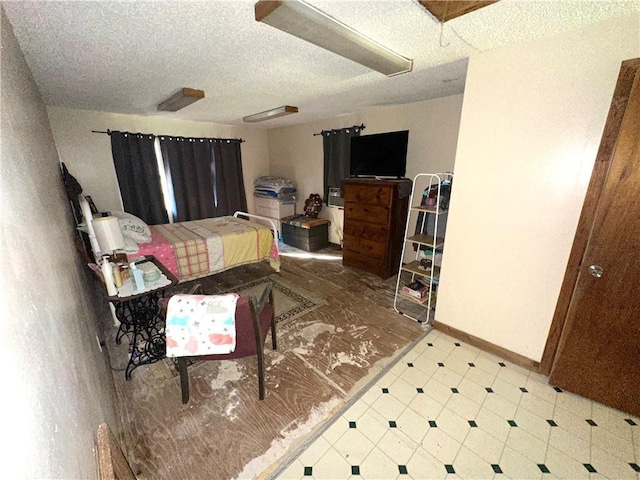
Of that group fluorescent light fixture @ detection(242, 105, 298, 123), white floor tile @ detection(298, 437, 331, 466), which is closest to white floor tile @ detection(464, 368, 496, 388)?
white floor tile @ detection(298, 437, 331, 466)

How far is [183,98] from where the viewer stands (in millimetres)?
2516

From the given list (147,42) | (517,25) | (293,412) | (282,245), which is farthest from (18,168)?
(282,245)

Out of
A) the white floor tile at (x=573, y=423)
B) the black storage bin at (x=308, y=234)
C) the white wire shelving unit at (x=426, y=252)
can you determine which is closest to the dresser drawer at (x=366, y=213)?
the white wire shelving unit at (x=426, y=252)

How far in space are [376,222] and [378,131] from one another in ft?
4.73

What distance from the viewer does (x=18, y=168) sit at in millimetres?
845

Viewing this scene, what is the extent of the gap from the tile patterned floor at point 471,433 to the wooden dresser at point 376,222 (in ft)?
5.47

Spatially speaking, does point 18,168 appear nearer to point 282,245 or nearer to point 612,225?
point 612,225

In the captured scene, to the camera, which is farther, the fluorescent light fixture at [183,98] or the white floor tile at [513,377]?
the fluorescent light fixture at [183,98]

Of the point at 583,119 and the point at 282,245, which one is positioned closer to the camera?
the point at 583,119

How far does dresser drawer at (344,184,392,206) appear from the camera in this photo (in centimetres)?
320

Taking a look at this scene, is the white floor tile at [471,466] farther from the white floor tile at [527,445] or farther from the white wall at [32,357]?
the white wall at [32,357]

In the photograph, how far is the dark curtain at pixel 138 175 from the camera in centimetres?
374

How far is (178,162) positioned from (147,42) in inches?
118

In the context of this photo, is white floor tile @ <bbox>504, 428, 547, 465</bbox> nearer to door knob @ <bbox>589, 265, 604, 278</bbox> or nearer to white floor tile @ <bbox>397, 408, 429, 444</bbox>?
white floor tile @ <bbox>397, 408, 429, 444</bbox>
